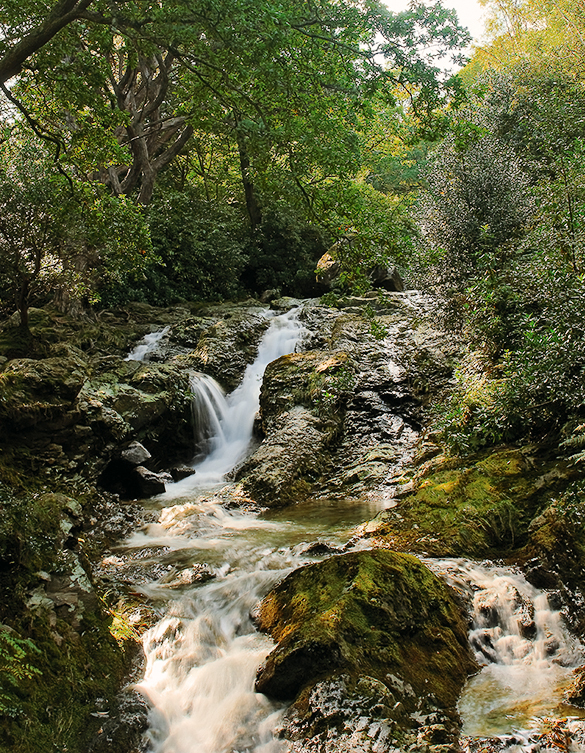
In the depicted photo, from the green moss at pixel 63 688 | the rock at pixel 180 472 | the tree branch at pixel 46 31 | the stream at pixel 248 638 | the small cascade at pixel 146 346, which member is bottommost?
the stream at pixel 248 638

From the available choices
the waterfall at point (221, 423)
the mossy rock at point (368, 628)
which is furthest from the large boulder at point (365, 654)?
the waterfall at point (221, 423)

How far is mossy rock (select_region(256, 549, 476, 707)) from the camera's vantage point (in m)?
3.29

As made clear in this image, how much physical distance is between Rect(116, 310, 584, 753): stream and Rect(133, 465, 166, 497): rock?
181cm

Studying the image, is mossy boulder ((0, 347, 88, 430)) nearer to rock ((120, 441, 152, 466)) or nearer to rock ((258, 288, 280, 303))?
rock ((120, 441, 152, 466))

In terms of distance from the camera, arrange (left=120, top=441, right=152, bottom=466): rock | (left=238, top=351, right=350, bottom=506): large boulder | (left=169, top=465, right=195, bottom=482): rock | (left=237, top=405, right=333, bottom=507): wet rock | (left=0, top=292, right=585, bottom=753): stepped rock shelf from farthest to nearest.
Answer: (left=169, top=465, right=195, bottom=482): rock, (left=120, top=441, right=152, bottom=466): rock, (left=238, top=351, right=350, bottom=506): large boulder, (left=237, top=405, right=333, bottom=507): wet rock, (left=0, top=292, right=585, bottom=753): stepped rock shelf

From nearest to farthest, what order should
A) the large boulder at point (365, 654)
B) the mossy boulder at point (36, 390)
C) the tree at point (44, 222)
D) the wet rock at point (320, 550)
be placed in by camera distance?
1. the large boulder at point (365, 654)
2. the wet rock at point (320, 550)
3. the mossy boulder at point (36, 390)
4. the tree at point (44, 222)

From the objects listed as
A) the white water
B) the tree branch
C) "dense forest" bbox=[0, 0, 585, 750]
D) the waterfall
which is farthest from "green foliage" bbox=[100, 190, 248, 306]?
the white water

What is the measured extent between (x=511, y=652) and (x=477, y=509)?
1.89 m

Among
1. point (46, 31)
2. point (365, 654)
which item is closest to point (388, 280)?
point (46, 31)

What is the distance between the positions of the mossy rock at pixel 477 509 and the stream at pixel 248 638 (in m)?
0.39

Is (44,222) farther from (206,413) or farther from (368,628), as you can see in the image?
(368,628)

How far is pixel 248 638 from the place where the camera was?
405 cm

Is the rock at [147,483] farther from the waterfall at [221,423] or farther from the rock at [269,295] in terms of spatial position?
the rock at [269,295]

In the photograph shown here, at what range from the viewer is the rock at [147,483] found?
894 cm
